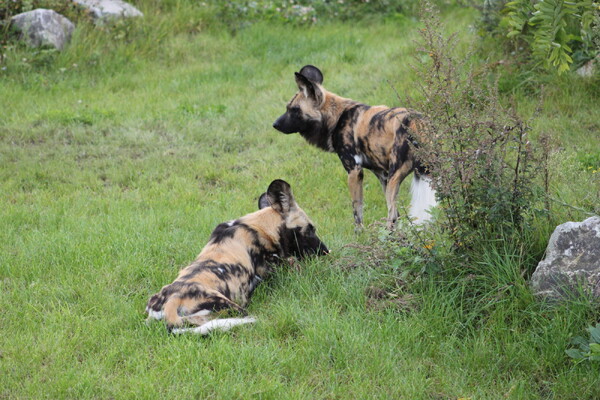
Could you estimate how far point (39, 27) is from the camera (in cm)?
793

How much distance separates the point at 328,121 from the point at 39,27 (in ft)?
15.1

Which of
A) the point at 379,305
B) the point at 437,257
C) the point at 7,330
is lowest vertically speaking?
the point at 7,330

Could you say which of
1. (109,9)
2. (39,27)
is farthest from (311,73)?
(109,9)

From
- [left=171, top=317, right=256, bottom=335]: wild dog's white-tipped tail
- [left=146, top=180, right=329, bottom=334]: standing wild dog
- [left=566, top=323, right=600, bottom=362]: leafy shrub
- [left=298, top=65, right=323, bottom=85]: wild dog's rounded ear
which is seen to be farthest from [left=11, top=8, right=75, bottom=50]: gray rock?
[left=566, top=323, right=600, bottom=362]: leafy shrub

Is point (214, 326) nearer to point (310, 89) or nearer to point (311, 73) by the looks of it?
point (310, 89)

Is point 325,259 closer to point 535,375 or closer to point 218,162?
point 535,375

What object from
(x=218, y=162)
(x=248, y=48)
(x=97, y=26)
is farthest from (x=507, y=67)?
(x=97, y=26)

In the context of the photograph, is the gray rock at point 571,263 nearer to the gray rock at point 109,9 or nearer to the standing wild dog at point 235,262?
the standing wild dog at point 235,262

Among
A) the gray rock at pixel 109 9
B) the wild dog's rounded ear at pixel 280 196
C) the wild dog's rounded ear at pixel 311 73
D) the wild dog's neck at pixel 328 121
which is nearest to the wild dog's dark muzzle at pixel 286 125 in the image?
the wild dog's neck at pixel 328 121

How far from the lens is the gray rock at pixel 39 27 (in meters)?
7.94

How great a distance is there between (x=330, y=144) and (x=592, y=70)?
2.67 meters

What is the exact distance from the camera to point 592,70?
19.8 feet

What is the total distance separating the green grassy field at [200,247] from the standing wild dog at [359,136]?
1.11 feet

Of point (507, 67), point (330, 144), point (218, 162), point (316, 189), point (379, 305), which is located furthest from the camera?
point (507, 67)
